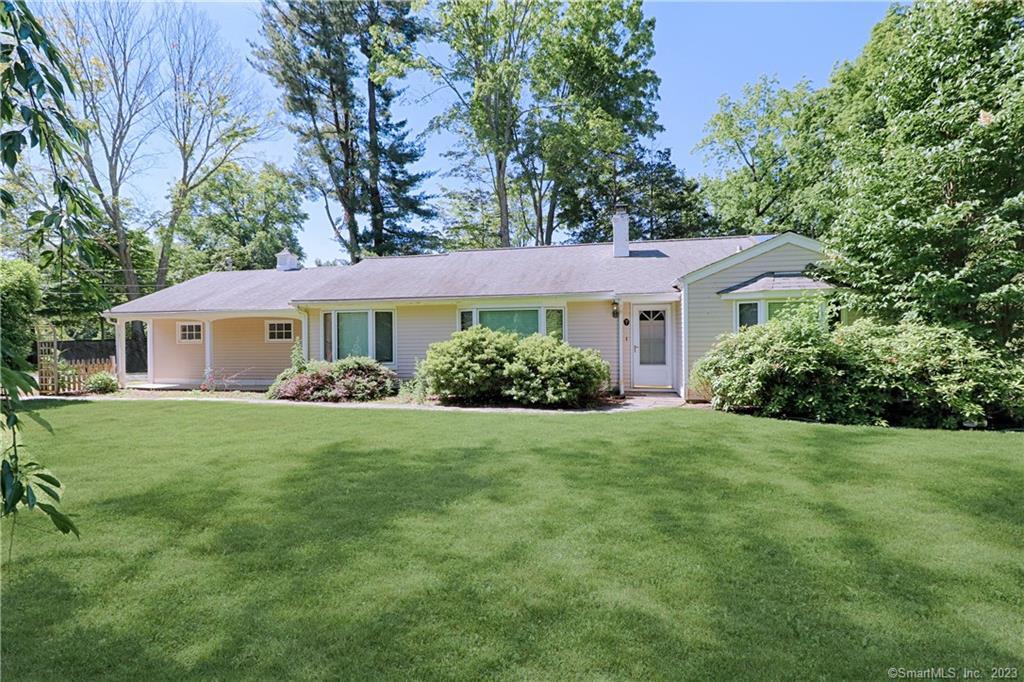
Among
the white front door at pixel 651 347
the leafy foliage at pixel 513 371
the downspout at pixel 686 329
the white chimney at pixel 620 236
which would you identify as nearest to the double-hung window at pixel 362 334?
the leafy foliage at pixel 513 371

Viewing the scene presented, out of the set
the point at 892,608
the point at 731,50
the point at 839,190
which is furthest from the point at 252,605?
the point at 731,50

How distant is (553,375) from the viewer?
432 inches

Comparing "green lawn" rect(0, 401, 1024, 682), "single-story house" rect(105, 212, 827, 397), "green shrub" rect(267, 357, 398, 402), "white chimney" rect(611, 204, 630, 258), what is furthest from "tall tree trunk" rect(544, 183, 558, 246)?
"green lawn" rect(0, 401, 1024, 682)

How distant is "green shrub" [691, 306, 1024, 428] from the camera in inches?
322

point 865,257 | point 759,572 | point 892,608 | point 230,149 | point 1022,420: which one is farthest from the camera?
point 230,149

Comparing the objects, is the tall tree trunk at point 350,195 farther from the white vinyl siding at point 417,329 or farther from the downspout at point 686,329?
the downspout at point 686,329

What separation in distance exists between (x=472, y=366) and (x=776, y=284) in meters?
6.81

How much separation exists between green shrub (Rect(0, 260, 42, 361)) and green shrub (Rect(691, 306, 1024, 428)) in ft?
54.1

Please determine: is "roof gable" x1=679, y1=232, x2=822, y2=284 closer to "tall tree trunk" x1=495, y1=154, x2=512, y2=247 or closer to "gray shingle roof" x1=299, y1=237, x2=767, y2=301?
"gray shingle roof" x1=299, y1=237, x2=767, y2=301

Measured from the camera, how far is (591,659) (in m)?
2.57

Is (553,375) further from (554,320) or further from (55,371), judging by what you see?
(55,371)

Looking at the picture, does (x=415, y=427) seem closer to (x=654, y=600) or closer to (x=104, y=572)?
(x=104, y=572)

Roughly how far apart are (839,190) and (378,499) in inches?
509

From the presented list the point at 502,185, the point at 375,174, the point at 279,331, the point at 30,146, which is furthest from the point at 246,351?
the point at 30,146
